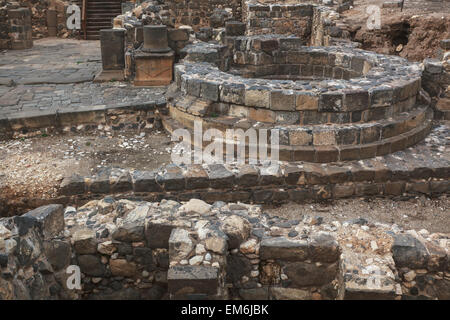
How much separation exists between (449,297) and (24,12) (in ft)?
46.3

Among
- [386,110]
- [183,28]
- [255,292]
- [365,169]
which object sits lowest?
[255,292]

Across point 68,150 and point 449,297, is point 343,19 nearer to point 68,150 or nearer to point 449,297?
point 68,150

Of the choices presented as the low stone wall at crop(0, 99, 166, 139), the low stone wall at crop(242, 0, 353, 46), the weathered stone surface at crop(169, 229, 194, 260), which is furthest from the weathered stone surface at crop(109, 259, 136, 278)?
the low stone wall at crop(242, 0, 353, 46)

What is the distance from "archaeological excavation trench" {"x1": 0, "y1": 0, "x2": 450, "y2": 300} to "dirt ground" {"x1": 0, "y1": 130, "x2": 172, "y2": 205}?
3.4 inches

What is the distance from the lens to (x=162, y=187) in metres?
6.15

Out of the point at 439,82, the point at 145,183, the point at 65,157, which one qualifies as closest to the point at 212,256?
the point at 145,183

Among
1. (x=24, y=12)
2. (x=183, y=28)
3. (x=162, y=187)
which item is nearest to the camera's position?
(x=162, y=187)

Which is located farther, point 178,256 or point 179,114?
point 179,114

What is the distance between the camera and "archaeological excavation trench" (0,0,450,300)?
3.84 m

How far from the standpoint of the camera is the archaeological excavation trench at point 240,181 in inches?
151

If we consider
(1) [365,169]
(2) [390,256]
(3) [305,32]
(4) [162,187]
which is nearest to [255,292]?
(2) [390,256]

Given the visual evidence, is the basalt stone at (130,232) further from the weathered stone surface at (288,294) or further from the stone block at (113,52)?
the stone block at (113,52)

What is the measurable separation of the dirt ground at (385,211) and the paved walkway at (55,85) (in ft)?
13.4

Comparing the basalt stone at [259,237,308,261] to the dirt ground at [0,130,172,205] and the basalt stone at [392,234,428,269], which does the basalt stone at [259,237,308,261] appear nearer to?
the basalt stone at [392,234,428,269]
